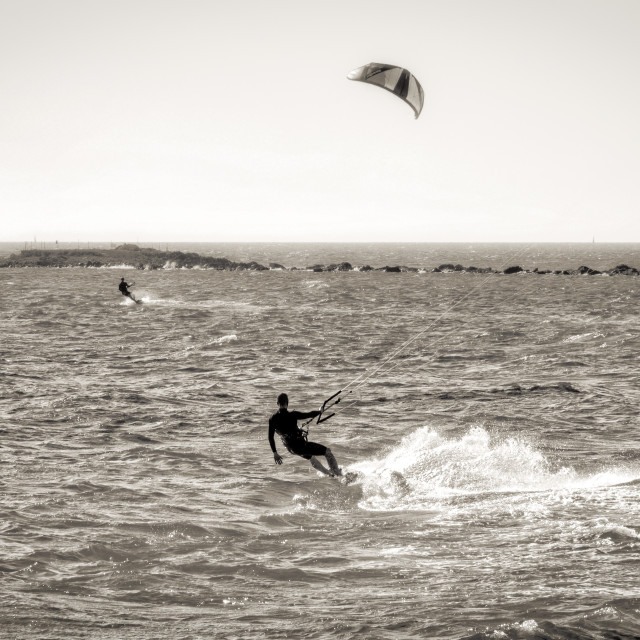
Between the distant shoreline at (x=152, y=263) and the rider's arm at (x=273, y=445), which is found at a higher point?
the distant shoreline at (x=152, y=263)

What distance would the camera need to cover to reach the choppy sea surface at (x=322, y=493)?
9.85 meters

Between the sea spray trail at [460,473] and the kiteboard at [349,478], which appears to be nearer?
the sea spray trail at [460,473]

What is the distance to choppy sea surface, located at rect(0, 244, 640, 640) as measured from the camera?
9852mm

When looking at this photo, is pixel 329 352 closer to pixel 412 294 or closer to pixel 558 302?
pixel 558 302

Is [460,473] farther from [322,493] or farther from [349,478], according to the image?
[322,493]

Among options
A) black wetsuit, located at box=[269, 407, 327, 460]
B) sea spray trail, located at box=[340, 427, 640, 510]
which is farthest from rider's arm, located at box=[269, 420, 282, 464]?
sea spray trail, located at box=[340, 427, 640, 510]

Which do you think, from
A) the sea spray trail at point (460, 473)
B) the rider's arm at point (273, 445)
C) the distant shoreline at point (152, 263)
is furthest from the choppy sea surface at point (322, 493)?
the distant shoreline at point (152, 263)

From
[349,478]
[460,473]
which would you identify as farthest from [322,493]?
[460,473]

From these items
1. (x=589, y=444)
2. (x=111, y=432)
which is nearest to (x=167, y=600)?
(x=111, y=432)

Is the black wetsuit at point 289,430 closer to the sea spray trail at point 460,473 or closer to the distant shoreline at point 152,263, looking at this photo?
the sea spray trail at point 460,473

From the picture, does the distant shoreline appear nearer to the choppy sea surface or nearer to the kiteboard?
the choppy sea surface

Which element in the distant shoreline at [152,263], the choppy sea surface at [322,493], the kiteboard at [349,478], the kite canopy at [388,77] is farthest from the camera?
the distant shoreline at [152,263]

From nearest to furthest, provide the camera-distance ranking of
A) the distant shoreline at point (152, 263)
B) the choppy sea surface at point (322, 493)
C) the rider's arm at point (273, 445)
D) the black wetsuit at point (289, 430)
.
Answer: the choppy sea surface at point (322, 493) < the rider's arm at point (273, 445) < the black wetsuit at point (289, 430) < the distant shoreline at point (152, 263)

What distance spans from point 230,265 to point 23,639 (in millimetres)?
105457
